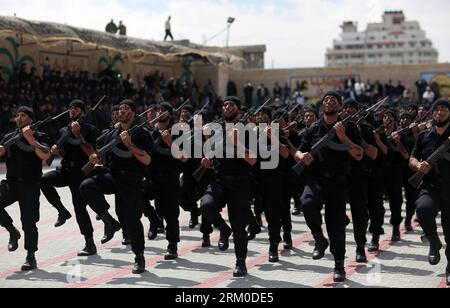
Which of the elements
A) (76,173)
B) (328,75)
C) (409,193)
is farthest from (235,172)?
(328,75)

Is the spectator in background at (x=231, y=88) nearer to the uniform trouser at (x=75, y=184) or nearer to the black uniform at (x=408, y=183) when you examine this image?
the black uniform at (x=408, y=183)

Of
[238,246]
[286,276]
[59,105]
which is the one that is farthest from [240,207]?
[59,105]

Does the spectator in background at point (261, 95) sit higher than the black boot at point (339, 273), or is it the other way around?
the spectator in background at point (261, 95)

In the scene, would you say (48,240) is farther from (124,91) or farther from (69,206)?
(124,91)

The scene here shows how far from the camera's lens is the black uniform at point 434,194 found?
22.9 feet

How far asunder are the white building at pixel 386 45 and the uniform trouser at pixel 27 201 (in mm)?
112467

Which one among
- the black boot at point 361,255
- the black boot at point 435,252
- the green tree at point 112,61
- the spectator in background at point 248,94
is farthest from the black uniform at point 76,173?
the spectator in background at point 248,94

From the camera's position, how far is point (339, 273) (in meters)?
7.18

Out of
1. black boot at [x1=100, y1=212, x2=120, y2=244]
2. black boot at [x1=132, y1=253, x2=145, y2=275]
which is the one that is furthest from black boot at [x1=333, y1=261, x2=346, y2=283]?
black boot at [x1=100, y1=212, x2=120, y2=244]

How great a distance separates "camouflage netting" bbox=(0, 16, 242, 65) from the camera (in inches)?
845

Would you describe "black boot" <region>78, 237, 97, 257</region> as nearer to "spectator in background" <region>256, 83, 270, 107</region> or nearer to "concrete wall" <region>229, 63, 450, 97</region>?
"spectator in background" <region>256, 83, 270, 107</region>

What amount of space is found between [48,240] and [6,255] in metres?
1.16

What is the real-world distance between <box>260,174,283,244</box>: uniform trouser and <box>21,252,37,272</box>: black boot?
113 inches

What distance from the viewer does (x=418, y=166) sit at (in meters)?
7.08
